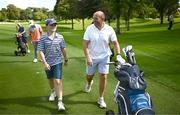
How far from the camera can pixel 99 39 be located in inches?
371

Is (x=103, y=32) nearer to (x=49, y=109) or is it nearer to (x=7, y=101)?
(x=49, y=109)

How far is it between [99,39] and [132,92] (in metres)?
2.82

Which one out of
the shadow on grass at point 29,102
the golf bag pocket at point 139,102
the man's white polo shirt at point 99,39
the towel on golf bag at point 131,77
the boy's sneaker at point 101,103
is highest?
the man's white polo shirt at point 99,39

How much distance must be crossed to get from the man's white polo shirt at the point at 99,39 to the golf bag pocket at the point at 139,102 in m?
2.81

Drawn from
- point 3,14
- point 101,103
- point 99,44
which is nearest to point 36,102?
point 101,103

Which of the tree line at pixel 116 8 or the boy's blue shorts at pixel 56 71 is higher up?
the tree line at pixel 116 8

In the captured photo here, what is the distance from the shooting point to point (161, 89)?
11461 mm

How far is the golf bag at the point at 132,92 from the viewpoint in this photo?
668cm

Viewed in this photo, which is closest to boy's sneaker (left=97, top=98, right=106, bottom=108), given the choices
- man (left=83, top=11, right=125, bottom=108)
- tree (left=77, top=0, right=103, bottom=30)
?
man (left=83, top=11, right=125, bottom=108)

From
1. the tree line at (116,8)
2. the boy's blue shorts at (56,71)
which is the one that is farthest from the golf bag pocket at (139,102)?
the tree line at (116,8)

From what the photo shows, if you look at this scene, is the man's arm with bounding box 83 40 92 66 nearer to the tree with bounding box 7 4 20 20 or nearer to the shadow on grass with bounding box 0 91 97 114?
the shadow on grass with bounding box 0 91 97 114

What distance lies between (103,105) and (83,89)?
6.88 feet

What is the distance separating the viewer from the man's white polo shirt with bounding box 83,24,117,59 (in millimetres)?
9406

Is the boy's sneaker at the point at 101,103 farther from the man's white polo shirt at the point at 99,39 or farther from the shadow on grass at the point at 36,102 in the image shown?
the man's white polo shirt at the point at 99,39
